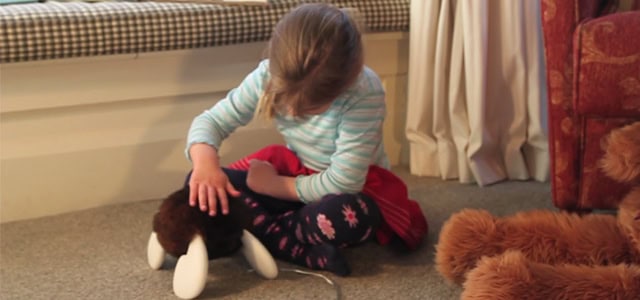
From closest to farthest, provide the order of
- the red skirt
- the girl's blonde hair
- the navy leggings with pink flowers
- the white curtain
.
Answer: the girl's blonde hair → the navy leggings with pink flowers → the red skirt → the white curtain

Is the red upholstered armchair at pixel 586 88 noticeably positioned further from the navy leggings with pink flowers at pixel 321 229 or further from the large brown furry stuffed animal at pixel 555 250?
the navy leggings with pink flowers at pixel 321 229

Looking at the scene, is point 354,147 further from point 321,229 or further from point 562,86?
point 562,86

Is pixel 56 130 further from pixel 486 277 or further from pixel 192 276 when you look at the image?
pixel 486 277

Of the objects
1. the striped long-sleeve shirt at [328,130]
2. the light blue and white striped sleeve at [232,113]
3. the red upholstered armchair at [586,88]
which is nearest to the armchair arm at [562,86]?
the red upholstered armchair at [586,88]

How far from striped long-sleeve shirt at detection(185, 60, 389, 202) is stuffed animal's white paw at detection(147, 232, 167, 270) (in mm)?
164

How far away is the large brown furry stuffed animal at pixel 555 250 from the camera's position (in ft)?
3.27

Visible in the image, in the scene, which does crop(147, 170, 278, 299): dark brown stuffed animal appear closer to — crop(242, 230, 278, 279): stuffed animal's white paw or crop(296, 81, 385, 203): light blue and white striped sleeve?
crop(242, 230, 278, 279): stuffed animal's white paw

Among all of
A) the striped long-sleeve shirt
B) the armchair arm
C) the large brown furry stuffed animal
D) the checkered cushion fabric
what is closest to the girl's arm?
the striped long-sleeve shirt

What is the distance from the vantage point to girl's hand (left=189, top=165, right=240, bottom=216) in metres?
1.20

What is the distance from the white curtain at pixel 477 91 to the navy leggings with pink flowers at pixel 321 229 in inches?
20.6

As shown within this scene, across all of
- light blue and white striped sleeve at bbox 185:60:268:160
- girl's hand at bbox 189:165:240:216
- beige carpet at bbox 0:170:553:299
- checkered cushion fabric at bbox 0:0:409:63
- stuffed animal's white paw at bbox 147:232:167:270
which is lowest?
beige carpet at bbox 0:170:553:299

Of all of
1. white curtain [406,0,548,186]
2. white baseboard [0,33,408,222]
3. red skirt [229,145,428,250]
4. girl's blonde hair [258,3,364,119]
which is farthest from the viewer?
white curtain [406,0,548,186]

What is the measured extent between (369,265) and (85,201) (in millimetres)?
652

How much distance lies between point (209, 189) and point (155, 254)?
17 centimetres
